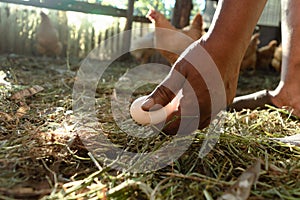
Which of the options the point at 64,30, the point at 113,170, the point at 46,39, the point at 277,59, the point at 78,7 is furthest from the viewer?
the point at 64,30

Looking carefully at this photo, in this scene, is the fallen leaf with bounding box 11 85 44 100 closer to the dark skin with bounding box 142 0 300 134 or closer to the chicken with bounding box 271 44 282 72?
the dark skin with bounding box 142 0 300 134

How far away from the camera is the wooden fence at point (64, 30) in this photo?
5102 mm

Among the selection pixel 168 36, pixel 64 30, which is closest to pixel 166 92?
pixel 168 36

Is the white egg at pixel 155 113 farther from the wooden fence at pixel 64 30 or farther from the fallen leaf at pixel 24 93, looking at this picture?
the wooden fence at pixel 64 30

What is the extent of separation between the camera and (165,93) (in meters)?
1.02

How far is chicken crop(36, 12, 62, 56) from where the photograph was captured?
4859 millimetres

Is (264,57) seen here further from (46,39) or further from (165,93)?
(165,93)

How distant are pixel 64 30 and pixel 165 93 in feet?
16.1

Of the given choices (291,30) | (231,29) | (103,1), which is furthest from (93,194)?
(103,1)

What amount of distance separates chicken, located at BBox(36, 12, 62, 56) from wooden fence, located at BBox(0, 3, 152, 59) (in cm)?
23

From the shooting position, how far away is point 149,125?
107 centimetres

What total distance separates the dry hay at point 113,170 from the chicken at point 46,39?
3783 millimetres

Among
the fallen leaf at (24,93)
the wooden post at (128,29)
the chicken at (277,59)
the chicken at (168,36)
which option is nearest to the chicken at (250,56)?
the chicken at (277,59)

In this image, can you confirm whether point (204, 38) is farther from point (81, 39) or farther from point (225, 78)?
point (81, 39)
